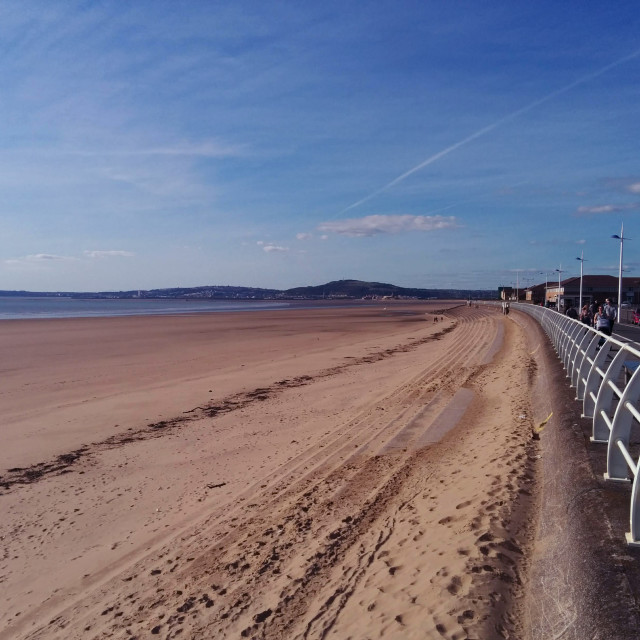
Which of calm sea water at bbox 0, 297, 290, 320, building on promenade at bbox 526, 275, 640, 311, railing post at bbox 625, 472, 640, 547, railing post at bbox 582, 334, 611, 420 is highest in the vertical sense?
building on promenade at bbox 526, 275, 640, 311

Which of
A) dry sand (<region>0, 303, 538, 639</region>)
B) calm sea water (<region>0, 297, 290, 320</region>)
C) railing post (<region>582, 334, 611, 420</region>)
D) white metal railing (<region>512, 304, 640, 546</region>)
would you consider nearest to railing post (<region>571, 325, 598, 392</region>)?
white metal railing (<region>512, 304, 640, 546</region>)

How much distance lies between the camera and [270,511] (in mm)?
5949

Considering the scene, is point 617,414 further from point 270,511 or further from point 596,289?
point 596,289

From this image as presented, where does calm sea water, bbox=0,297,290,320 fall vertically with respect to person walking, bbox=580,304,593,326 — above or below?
below

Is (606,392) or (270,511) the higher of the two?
(606,392)

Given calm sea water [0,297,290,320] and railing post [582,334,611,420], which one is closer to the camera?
railing post [582,334,611,420]

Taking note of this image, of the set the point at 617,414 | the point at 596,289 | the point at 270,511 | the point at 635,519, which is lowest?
the point at 270,511

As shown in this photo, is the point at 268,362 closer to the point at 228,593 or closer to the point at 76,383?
the point at 76,383

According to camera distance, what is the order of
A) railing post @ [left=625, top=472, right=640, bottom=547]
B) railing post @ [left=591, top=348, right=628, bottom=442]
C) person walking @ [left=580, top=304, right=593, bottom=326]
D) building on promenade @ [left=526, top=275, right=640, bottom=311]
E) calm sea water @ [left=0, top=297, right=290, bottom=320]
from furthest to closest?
building on promenade @ [left=526, top=275, right=640, bottom=311] < calm sea water @ [left=0, top=297, right=290, bottom=320] < person walking @ [left=580, top=304, right=593, bottom=326] < railing post @ [left=591, top=348, right=628, bottom=442] < railing post @ [left=625, top=472, right=640, bottom=547]

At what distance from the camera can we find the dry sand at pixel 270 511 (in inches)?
152

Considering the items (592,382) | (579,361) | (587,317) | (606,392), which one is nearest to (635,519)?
(606,392)

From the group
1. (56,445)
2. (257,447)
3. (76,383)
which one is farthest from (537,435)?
(76,383)

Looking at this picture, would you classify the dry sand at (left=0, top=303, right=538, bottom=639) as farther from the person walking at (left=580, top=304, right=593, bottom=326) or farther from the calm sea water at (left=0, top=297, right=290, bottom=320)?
the calm sea water at (left=0, top=297, right=290, bottom=320)

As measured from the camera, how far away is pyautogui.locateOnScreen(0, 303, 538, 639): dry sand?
3852 millimetres
